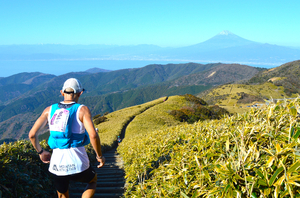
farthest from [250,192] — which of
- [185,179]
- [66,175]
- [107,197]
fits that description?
[107,197]

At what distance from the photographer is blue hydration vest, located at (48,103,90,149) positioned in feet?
10.8

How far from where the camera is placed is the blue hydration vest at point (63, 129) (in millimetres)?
3281

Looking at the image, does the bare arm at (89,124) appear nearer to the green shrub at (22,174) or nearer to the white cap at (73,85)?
the white cap at (73,85)

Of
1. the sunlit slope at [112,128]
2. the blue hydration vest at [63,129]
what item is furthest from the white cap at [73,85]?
the sunlit slope at [112,128]

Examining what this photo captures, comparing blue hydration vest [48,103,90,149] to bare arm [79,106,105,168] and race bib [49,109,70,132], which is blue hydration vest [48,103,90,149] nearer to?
race bib [49,109,70,132]

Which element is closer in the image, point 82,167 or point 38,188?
point 82,167

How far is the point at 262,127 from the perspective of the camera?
2.72m

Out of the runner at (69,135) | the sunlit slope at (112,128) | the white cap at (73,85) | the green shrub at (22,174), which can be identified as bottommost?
the sunlit slope at (112,128)

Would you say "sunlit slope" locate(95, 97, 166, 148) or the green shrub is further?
"sunlit slope" locate(95, 97, 166, 148)

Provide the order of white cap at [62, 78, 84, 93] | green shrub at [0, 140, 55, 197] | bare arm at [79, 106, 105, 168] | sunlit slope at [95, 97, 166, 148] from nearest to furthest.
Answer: bare arm at [79, 106, 105, 168] < white cap at [62, 78, 84, 93] < green shrub at [0, 140, 55, 197] < sunlit slope at [95, 97, 166, 148]

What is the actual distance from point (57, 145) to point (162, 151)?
2391mm

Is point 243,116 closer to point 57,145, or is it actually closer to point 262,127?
point 262,127

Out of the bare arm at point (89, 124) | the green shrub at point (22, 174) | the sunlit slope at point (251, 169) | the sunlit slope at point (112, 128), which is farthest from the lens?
the sunlit slope at point (112, 128)

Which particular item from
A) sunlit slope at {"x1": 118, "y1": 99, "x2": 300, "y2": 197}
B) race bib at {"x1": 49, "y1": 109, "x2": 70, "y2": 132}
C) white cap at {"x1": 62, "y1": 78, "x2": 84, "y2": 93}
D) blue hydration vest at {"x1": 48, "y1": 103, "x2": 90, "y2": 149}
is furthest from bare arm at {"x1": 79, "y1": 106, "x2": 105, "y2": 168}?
sunlit slope at {"x1": 118, "y1": 99, "x2": 300, "y2": 197}
